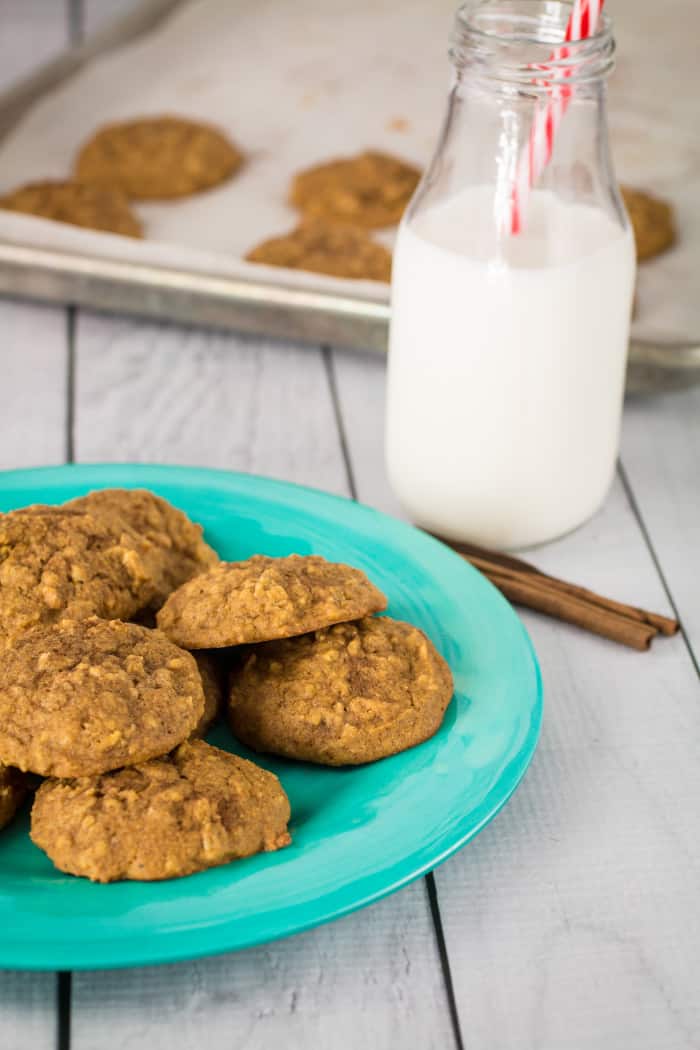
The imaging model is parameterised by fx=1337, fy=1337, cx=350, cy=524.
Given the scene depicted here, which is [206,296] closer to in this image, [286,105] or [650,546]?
[650,546]

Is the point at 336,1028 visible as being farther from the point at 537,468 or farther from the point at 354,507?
the point at 537,468

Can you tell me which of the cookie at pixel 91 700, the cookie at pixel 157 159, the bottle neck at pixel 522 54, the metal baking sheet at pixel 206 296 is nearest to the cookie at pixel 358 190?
the cookie at pixel 157 159

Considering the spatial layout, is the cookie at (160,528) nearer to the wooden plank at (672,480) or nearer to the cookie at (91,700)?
the cookie at (91,700)

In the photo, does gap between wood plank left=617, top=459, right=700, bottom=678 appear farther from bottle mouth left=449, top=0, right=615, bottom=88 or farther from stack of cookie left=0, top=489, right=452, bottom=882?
bottle mouth left=449, top=0, right=615, bottom=88

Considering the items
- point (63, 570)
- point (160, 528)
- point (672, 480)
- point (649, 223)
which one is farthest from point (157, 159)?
point (63, 570)

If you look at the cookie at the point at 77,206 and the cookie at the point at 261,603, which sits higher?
the cookie at the point at 261,603

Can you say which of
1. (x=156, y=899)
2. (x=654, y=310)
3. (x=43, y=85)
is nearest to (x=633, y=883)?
(x=156, y=899)
